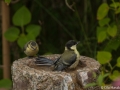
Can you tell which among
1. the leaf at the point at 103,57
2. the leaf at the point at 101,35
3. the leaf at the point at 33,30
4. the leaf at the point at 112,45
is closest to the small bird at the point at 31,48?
the leaf at the point at 33,30

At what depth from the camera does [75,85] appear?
236 cm

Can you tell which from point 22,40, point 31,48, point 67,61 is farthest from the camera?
point 22,40

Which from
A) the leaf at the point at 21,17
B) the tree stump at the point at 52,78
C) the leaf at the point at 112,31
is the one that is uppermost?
the leaf at the point at 21,17

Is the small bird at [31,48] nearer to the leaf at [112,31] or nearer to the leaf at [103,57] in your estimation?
the leaf at [112,31]

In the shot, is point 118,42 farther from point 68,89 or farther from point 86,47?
point 68,89

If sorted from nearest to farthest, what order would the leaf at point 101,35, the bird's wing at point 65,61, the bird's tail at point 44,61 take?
the bird's wing at point 65,61, the bird's tail at point 44,61, the leaf at point 101,35

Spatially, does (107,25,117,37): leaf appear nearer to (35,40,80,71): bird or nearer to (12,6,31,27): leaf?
(35,40,80,71): bird

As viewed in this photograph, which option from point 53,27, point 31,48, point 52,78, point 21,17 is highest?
point 21,17

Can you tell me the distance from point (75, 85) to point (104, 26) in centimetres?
104

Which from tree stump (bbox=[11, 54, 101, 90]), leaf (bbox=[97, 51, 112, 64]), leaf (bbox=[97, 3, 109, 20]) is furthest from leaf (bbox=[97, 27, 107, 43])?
leaf (bbox=[97, 51, 112, 64])

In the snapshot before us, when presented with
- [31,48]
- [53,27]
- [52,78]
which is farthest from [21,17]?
[52,78]

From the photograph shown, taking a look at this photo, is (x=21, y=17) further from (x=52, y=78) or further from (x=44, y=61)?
(x=52, y=78)

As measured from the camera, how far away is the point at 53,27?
4.29 metres

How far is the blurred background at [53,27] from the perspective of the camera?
3.38 m
